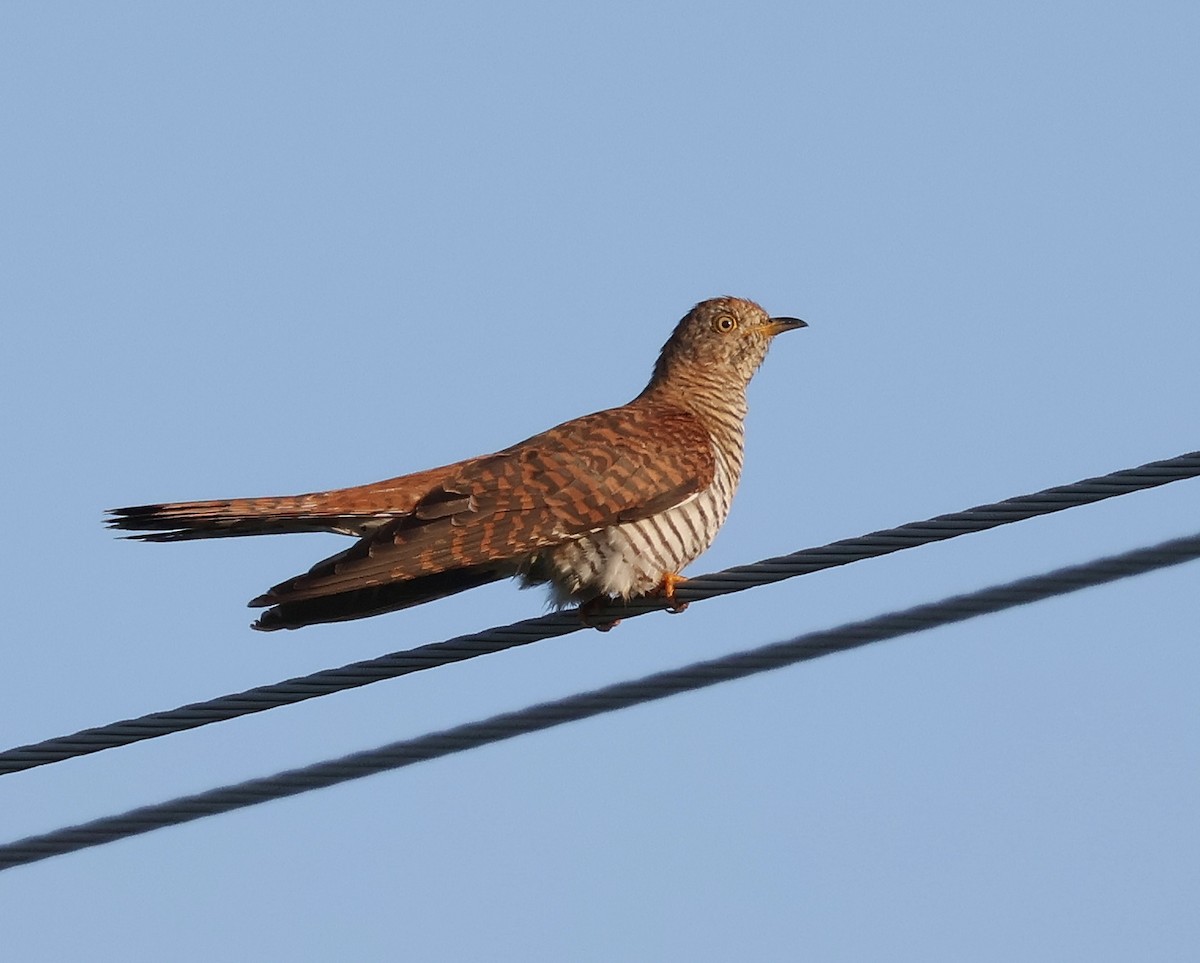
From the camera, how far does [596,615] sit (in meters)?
5.81

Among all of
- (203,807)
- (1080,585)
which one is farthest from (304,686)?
(1080,585)

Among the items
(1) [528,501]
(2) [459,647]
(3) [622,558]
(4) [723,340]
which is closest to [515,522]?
(1) [528,501]

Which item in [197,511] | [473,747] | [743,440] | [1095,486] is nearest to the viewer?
[1095,486]

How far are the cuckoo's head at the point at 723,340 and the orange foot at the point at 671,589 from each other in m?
1.43

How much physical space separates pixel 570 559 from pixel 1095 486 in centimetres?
200

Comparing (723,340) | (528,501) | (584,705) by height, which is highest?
(723,340)

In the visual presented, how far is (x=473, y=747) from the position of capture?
15.2 ft

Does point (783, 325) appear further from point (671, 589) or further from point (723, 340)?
point (671, 589)

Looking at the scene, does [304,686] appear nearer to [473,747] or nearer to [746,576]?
[473,747]

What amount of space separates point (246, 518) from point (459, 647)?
1.29m

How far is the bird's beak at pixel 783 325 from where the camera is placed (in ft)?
24.0

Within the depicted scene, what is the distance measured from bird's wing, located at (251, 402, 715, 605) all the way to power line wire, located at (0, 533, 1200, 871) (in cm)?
91

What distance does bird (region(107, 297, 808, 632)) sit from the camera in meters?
5.58

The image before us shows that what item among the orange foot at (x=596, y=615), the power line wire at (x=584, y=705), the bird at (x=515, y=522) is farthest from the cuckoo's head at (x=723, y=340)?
the power line wire at (x=584, y=705)
